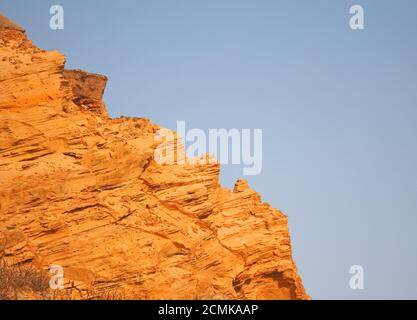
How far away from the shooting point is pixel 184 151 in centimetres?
2372

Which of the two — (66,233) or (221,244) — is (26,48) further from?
(221,244)

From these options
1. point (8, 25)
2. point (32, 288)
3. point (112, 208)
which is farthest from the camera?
point (8, 25)

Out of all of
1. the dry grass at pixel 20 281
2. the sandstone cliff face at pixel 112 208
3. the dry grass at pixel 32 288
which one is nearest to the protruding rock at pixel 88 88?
the sandstone cliff face at pixel 112 208

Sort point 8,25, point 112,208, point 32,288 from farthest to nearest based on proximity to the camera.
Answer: point 8,25 → point 112,208 → point 32,288

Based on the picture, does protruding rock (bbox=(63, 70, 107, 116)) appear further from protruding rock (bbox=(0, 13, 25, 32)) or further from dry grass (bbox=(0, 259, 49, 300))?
dry grass (bbox=(0, 259, 49, 300))

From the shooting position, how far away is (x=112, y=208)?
21.4 metres

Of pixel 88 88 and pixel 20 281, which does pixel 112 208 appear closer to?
pixel 20 281

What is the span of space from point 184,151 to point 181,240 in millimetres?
3450

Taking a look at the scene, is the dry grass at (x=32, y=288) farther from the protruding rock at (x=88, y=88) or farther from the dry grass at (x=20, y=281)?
the protruding rock at (x=88, y=88)

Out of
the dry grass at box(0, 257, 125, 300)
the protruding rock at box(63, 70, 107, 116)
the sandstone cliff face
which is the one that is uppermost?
the protruding rock at box(63, 70, 107, 116)

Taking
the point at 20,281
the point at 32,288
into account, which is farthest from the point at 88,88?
the point at 32,288

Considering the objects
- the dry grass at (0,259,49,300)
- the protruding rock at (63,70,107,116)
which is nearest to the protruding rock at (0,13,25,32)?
the protruding rock at (63,70,107,116)

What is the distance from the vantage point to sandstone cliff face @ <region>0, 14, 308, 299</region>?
20625 mm

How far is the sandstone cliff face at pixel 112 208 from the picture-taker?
2062 cm
